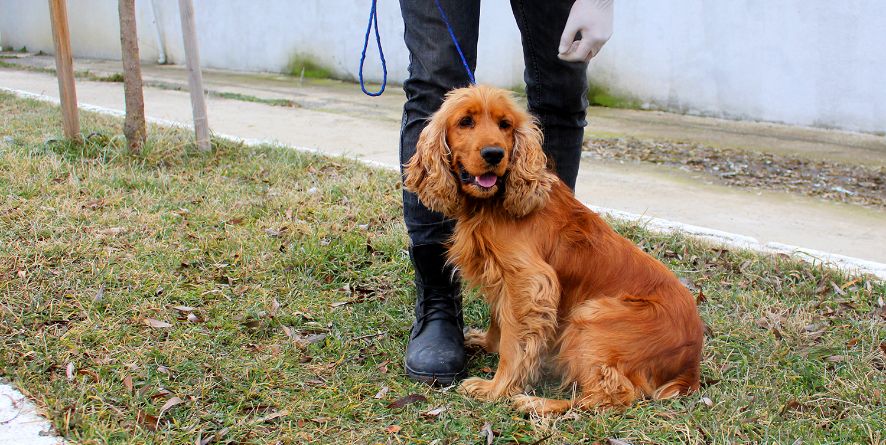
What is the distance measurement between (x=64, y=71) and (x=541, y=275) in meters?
4.55

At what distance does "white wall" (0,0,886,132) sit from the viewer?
291 inches

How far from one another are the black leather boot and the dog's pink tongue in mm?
503

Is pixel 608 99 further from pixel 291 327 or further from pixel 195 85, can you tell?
pixel 291 327

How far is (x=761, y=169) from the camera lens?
6.11 m

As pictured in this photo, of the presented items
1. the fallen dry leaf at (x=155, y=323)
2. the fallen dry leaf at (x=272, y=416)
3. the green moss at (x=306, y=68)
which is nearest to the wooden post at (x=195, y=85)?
the fallen dry leaf at (x=155, y=323)

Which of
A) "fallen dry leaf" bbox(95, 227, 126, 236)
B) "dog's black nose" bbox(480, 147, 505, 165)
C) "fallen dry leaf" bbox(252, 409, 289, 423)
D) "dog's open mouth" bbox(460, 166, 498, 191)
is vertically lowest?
"fallen dry leaf" bbox(252, 409, 289, 423)

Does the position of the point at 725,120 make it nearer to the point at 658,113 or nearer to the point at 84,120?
the point at 658,113

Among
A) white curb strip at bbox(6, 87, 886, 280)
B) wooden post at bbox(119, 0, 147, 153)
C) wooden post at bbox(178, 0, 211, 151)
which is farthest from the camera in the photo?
wooden post at bbox(178, 0, 211, 151)

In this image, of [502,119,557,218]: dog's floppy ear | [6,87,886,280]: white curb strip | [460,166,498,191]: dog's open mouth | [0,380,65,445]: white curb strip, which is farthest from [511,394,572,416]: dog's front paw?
[6,87,886,280]: white curb strip

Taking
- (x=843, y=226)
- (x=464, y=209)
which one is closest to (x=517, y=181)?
(x=464, y=209)

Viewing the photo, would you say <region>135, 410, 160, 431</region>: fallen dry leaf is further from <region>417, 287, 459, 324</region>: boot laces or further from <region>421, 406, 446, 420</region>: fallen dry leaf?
<region>417, 287, 459, 324</region>: boot laces

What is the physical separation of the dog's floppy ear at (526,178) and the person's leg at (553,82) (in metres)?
0.29

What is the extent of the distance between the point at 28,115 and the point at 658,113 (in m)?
6.66

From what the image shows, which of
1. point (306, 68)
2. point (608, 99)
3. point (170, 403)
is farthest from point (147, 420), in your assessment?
point (306, 68)
